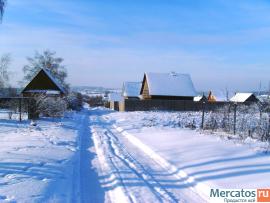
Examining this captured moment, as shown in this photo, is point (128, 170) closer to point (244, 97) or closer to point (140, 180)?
point (140, 180)

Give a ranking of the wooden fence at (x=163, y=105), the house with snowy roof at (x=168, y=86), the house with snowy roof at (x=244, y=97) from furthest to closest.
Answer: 1. the house with snowy roof at (x=244, y=97)
2. the house with snowy roof at (x=168, y=86)
3. the wooden fence at (x=163, y=105)

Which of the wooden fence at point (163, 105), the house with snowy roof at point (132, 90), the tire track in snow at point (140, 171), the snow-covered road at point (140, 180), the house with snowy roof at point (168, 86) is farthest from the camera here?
the house with snowy roof at point (132, 90)

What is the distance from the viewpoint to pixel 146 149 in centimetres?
1382

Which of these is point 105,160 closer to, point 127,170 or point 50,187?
point 127,170

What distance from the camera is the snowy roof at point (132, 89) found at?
71750 mm

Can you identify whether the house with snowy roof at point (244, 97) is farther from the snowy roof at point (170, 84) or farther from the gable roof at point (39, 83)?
the gable roof at point (39, 83)

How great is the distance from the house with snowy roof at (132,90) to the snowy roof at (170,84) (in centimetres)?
1111

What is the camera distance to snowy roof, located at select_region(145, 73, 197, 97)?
58500mm

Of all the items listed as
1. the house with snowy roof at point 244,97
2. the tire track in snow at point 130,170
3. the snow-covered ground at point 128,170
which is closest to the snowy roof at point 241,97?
the house with snowy roof at point 244,97

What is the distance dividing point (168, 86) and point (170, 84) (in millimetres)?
726

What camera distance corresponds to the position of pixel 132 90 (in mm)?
72688

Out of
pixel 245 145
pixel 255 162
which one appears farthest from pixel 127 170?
pixel 245 145

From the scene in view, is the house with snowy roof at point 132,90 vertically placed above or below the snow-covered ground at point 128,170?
above

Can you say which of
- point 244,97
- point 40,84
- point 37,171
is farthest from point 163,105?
point 37,171
